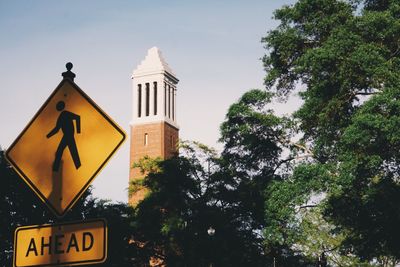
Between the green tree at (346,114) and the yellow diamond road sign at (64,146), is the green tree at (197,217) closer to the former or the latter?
the green tree at (346,114)

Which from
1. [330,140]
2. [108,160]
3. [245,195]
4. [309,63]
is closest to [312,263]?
[245,195]

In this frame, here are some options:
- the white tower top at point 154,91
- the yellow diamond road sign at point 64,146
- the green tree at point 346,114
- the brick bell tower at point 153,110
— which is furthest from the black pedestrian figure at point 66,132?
the white tower top at point 154,91

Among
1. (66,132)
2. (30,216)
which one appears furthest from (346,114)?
(66,132)

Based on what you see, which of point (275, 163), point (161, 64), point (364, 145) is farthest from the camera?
point (161, 64)

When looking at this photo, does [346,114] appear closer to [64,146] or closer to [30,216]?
[30,216]

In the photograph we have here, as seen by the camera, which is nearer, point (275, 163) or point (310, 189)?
point (310, 189)

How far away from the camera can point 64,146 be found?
312 centimetres

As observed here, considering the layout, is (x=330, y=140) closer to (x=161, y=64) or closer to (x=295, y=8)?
(x=295, y=8)

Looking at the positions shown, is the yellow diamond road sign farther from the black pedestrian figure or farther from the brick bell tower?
the brick bell tower

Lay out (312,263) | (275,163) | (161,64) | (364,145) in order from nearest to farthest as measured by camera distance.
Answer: (364,145)
(275,163)
(312,263)
(161,64)

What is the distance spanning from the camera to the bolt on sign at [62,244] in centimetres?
292

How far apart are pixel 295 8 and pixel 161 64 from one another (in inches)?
1613

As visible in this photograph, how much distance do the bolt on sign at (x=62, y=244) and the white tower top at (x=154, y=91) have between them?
58965 millimetres

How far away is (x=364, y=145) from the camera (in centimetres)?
2078
